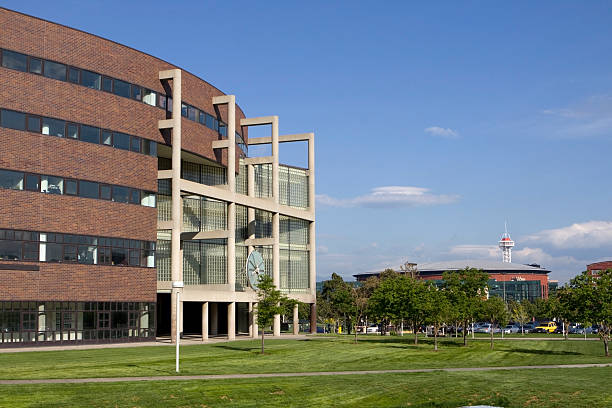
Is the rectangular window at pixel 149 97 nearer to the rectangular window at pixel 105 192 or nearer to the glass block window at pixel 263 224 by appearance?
the rectangular window at pixel 105 192

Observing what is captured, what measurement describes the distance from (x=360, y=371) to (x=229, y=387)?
9.80 metres

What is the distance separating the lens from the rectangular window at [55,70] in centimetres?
5287

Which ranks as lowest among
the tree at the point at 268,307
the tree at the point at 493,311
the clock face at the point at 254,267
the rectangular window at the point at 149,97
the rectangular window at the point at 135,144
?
the tree at the point at 493,311

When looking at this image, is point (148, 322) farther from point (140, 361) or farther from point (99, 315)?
point (140, 361)

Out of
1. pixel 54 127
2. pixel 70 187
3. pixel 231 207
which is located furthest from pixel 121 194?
pixel 231 207

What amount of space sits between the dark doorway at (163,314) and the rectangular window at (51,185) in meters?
19.9

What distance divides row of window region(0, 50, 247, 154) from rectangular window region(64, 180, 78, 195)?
7.47 metres

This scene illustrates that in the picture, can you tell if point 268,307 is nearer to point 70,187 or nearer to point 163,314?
point 70,187

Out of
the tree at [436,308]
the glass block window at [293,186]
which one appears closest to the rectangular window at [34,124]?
the tree at [436,308]

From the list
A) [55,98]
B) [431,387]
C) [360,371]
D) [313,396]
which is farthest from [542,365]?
[55,98]

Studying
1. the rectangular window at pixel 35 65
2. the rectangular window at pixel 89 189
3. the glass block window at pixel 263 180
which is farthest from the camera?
the glass block window at pixel 263 180

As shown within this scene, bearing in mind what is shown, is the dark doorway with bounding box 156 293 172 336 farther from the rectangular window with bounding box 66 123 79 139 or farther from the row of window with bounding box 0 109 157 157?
the rectangular window with bounding box 66 123 79 139

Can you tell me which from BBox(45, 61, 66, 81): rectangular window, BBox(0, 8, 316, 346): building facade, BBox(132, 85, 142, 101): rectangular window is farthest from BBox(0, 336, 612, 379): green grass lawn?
BBox(132, 85, 142, 101): rectangular window

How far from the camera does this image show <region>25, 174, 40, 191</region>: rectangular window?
51.0 m
